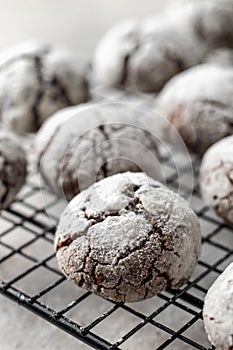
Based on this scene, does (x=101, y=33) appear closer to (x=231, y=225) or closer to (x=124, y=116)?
(x=124, y=116)

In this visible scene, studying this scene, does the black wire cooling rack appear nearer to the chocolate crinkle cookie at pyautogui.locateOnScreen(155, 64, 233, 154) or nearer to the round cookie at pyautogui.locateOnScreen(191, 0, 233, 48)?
the chocolate crinkle cookie at pyautogui.locateOnScreen(155, 64, 233, 154)

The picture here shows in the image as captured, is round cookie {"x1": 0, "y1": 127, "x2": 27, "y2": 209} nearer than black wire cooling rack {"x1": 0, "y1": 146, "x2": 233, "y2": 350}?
No

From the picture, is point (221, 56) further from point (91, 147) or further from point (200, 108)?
point (91, 147)

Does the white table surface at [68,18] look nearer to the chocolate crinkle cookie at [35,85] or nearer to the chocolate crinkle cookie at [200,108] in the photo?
the chocolate crinkle cookie at [35,85]

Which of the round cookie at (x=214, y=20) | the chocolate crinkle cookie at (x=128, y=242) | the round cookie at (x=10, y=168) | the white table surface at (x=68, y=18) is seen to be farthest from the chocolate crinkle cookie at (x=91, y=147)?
the white table surface at (x=68, y=18)

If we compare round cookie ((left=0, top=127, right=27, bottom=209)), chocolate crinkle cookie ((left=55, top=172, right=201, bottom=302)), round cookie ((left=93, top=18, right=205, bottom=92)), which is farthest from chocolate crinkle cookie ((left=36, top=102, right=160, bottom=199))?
round cookie ((left=93, top=18, right=205, bottom=92))

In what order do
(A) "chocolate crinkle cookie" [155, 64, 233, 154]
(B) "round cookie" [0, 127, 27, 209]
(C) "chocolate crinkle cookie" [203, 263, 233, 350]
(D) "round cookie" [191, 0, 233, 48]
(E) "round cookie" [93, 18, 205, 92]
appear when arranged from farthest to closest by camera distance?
(D) "round cookie" [191, 0, 233, 48] → (E) "round cookie" [93, 18, 205, 92] → (A) "chocolate crinkle cookie" [155, 64, 233, 154] → (B) "round cookie" [0, 127, 27, 209] → (C) "chocolate crinkle cookie" [203, 263, 233, 350]

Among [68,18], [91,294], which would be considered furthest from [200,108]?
[68,18]
